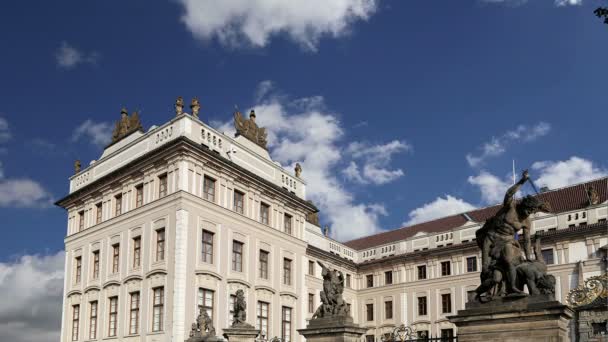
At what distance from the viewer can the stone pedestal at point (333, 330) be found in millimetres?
14852

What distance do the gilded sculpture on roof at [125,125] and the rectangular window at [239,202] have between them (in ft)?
20.9

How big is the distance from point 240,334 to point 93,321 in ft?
50.0

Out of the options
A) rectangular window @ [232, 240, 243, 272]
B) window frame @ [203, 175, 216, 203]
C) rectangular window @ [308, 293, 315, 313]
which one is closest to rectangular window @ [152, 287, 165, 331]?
rectangular window @ [232, 240, 243, 272]

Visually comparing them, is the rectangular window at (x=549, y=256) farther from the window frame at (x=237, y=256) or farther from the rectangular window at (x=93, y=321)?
the rectangular window at (x=93, y=321)

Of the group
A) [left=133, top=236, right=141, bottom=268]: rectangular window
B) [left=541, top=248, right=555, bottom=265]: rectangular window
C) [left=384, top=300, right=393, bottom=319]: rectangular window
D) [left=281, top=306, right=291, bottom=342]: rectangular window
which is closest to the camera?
[left=133, top=236, right=141, bottom=268]: rectangular window

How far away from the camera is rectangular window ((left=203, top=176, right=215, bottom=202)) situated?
30.3 meters

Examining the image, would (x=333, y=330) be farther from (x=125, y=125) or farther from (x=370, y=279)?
(x=370, y=279)

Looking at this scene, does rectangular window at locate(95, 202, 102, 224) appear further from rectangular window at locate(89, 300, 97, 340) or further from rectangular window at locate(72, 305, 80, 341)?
rectangular window at locate(72, 305, 80, 341)

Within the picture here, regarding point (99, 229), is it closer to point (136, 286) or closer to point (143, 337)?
point (136, 286)

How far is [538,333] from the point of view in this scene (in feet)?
35.3

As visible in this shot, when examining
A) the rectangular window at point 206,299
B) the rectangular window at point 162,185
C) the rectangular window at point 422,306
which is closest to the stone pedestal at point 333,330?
the rectangular window at point 206,299

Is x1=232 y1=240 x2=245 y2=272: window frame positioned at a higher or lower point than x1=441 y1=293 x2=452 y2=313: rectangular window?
higher

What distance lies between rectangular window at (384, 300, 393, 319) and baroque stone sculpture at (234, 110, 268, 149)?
576 inches

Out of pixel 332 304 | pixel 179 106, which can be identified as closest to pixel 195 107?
pixel 179 106
